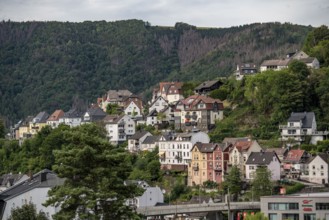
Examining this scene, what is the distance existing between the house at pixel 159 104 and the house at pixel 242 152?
93.5 ft

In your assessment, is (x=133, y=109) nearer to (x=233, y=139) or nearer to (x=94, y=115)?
(x=94, y=115)

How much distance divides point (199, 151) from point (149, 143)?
11307mm

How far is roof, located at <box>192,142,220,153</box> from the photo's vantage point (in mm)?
82875

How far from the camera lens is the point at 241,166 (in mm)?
79688

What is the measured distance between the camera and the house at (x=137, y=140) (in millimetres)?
95881

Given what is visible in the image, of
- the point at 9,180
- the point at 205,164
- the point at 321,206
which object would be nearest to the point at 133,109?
the point at 205,164

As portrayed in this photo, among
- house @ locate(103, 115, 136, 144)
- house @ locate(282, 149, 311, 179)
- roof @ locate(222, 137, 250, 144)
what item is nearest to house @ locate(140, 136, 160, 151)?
house @ locate(103, 115, 136, 144)

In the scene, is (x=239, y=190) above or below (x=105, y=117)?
below

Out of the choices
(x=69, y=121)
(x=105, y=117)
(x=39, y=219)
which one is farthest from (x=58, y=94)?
(x=39, y=219)

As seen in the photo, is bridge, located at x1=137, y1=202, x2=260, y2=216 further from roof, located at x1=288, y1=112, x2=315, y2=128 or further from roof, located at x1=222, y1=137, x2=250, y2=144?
roof, located at x1=288, y1=112, x2=315, y2=128

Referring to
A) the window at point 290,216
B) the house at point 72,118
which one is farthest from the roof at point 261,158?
the house at point 72,118

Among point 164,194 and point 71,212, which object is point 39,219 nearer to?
point 71,212

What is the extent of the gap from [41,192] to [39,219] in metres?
15.5

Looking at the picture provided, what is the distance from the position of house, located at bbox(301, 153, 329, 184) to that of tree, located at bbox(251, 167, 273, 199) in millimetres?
5771
